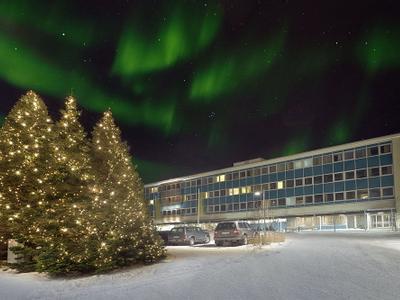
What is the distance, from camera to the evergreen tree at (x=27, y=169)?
17391 mm

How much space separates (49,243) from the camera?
52.9 ft

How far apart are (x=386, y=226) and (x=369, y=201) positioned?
371 cm

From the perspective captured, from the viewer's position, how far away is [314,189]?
67.1 metres

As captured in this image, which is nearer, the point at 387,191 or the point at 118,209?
the point at 118,209

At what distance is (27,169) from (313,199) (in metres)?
54.5

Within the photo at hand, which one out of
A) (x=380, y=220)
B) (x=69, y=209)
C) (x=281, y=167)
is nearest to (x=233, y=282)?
(x=69, y=209)

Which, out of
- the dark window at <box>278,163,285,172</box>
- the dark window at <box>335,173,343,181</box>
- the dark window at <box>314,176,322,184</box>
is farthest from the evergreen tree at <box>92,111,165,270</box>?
the dark window at <box>278,163,285,172</box>

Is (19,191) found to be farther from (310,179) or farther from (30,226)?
(310,179)

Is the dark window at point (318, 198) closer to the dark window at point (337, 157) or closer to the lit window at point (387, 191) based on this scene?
the dark window at point (337, 157)

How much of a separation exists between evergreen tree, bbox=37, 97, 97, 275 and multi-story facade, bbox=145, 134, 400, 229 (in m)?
28.0

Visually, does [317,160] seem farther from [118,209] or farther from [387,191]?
[118,209]

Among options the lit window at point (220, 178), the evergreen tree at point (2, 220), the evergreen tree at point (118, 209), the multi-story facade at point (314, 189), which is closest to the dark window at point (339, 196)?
the multi-story facade at point (314, 189)

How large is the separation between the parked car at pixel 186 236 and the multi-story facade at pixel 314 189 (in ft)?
38.3

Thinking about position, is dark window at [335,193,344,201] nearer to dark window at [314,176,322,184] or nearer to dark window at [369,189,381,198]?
dark window at [314,176,322,184]
